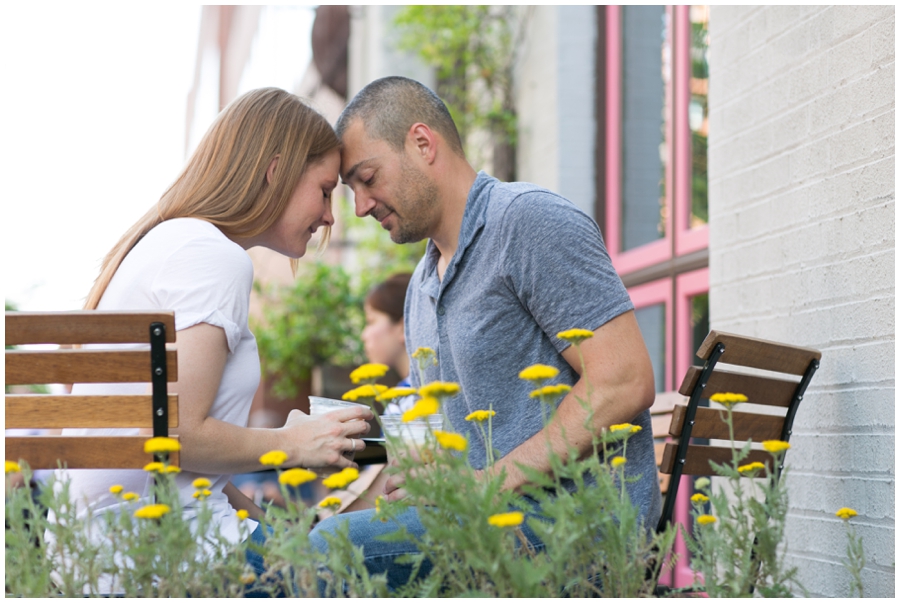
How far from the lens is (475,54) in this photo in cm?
693

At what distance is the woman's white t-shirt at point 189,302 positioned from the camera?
1.75 meters

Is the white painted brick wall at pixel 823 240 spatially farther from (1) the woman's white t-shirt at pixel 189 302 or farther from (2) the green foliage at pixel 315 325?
(2) the green foliage at pixel 315 325

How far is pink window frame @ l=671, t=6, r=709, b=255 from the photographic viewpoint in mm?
4363

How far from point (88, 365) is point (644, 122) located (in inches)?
164

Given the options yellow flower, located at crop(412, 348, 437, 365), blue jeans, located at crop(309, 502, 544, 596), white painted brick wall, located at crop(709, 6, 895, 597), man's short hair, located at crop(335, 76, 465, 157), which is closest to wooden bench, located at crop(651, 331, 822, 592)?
white painted brick wall, located at crop(709, 6, 895, 597)

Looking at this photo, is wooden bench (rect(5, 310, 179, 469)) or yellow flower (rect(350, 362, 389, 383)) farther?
wooden bench (rect(5, 310, 179, 469))

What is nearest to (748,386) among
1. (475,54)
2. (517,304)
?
(517,304)

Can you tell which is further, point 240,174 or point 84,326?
point 240,174

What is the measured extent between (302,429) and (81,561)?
62 centimetres

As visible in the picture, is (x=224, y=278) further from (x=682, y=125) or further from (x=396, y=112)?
(x=682, y=125)

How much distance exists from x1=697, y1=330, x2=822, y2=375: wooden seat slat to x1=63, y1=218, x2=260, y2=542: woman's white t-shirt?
1.05m

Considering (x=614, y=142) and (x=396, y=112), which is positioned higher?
(x=614, y=142)

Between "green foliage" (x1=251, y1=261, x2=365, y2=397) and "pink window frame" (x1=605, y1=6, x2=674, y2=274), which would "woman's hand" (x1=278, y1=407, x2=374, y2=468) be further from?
"green foliage" (x1=251, y1=261, x2=365, y2=397)

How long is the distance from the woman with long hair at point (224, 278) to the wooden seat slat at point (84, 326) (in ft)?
0.61
